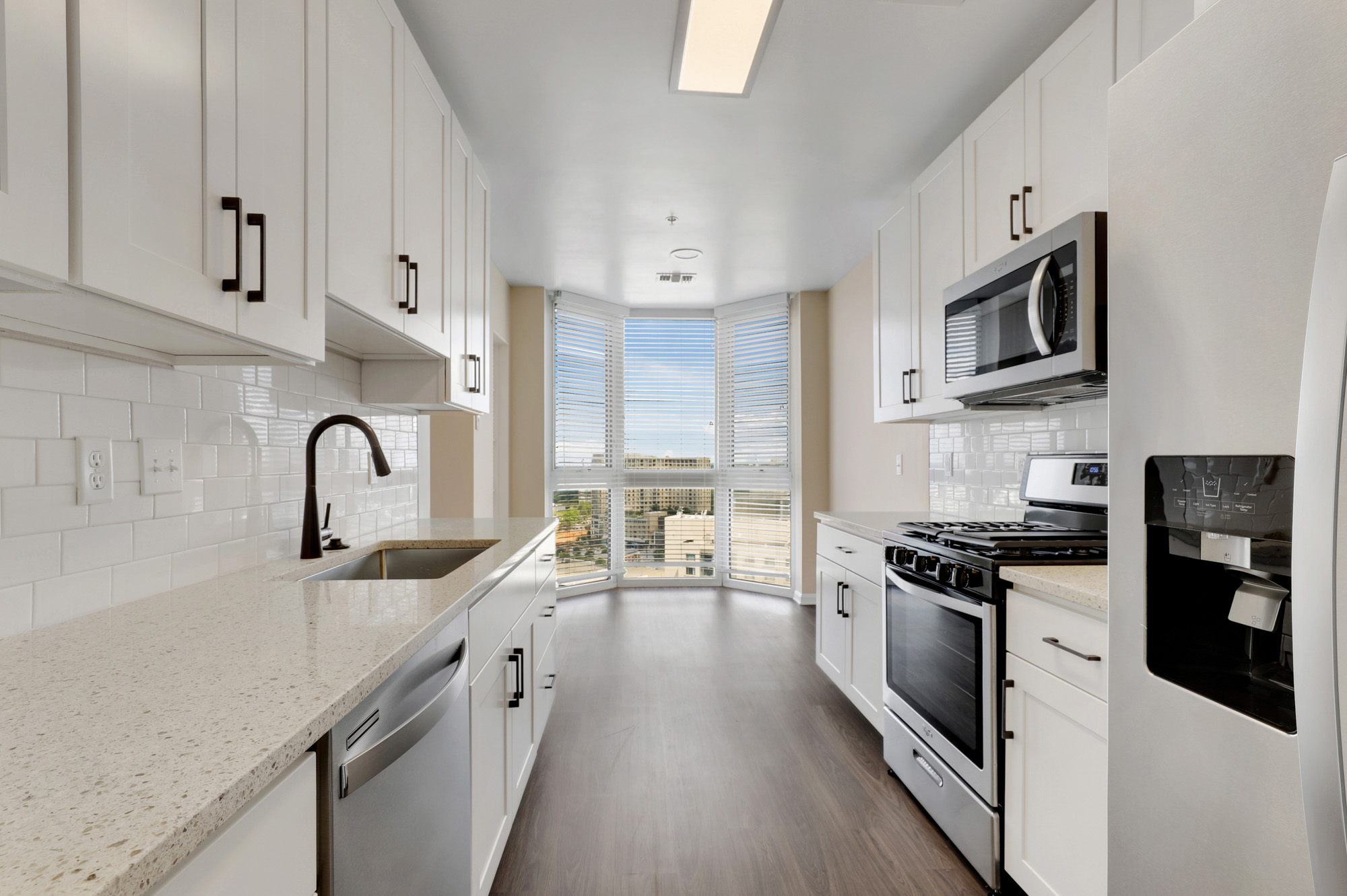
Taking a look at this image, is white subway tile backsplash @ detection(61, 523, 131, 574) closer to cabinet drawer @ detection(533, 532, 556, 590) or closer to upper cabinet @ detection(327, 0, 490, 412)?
upper cabinet @ detection(327, 0, 490, 412)

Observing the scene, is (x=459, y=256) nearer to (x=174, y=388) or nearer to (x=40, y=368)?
(x=174, y=388)

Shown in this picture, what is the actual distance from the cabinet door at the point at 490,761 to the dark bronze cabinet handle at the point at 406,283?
3.22 feet

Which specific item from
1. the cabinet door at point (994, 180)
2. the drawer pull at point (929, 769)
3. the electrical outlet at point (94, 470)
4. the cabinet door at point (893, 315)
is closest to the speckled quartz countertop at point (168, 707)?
the electrical outlet at point (94, 470)

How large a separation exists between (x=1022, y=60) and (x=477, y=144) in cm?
205

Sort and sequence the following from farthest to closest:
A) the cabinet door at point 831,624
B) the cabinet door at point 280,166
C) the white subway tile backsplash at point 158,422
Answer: the cabinet door at point 831,624 → the white subway tile backsplash at point 158,422 → the cabinet door at point 280,166

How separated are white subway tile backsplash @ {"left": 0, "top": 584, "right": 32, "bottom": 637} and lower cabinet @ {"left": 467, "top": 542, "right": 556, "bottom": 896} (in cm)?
68

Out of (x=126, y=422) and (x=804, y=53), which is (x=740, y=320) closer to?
(x=804, y=53)

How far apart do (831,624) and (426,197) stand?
2456 mm

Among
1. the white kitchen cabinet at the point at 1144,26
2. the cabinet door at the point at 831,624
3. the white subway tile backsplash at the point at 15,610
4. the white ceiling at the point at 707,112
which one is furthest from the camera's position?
the cabinet door at the point at 831,624

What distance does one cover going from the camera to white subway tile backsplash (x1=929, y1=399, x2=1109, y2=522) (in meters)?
→ 2.20

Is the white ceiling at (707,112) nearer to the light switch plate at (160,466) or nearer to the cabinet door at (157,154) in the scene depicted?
the cabinet door at (157,154)

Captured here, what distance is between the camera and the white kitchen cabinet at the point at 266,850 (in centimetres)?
52

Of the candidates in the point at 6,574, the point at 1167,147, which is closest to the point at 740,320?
the point at 1167,147

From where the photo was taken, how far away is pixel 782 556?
5309 mm
